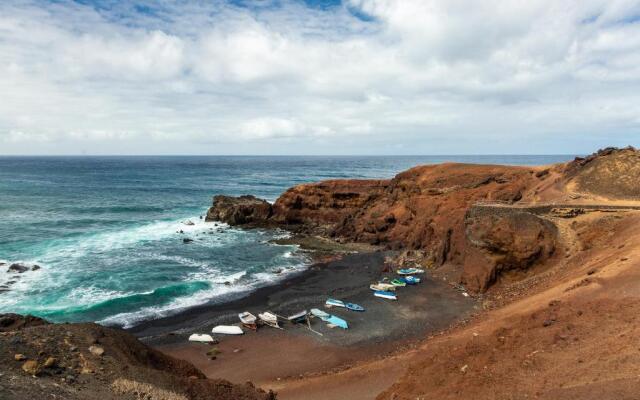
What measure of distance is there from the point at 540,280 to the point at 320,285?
48.5 ft

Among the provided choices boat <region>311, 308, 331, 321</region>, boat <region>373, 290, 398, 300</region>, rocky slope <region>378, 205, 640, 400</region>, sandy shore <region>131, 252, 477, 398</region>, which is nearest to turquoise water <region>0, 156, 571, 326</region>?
sandy shore <region>131, 252, 477, 398</region>

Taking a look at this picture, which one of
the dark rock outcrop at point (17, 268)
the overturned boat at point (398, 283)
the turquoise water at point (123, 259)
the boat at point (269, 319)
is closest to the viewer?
the boat at point (269, 319)

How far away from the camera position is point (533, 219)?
26031 millimetres

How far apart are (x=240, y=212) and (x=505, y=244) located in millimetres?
36157

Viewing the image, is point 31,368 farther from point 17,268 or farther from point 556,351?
point 17,268

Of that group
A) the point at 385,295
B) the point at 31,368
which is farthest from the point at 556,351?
the point at 385,295

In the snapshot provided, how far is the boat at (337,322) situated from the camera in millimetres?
23023

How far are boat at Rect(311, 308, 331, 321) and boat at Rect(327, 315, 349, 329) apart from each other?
1.01 ft

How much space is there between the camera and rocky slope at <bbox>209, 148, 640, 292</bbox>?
26078 mm

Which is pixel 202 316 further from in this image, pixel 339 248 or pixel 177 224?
pixel 177 224

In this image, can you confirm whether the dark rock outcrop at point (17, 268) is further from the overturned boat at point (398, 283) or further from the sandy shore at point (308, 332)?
the overturned boat at point (398, 283)

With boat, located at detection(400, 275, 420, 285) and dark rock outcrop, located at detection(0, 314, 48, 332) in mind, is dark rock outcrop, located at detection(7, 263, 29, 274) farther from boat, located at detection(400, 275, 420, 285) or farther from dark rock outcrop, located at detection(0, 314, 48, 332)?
boat, located at detection(400, 275, 420, 285)

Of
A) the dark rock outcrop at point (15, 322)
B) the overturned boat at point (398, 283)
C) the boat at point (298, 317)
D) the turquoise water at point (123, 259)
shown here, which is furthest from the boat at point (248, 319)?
the dark rock outcrop at point (15, 322)

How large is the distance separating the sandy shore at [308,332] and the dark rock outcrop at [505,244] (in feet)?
7.09
